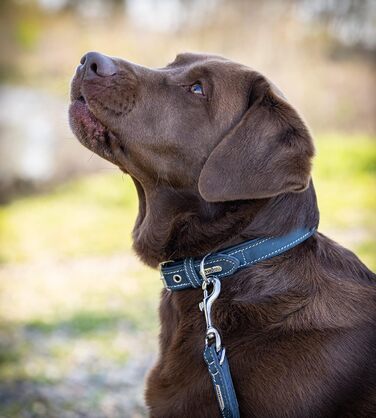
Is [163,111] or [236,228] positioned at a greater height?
[163,111]

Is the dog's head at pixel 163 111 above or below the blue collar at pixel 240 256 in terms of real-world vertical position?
above

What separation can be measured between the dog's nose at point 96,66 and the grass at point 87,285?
2822 mm

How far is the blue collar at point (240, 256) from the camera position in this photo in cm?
293

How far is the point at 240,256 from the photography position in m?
2.94

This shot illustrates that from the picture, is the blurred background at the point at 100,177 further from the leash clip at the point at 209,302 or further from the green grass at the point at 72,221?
the leash clip at the point at 209,302

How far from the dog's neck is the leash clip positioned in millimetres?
186

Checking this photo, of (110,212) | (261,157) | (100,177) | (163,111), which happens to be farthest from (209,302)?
(100,177)

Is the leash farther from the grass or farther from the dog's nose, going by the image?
the grass

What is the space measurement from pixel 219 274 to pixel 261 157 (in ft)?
1.98

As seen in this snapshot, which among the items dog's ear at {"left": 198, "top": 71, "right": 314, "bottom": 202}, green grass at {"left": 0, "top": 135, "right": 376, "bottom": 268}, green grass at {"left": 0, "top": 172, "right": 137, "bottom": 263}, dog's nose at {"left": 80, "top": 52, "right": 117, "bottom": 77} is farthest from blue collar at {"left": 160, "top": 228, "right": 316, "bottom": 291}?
green grass at {"left": 0, "top": 172, "right": 137, "bottom": 263}

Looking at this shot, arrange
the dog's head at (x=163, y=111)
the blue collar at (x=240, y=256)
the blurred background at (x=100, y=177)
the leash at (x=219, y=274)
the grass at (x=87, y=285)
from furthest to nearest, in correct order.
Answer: the blurred background at (x=100, y=177) → the grass at (x=87, y=285) → the dog's head at (x=163, y=111) → the blue collar at (x=240, y=256) → the leash at (x=219, y=274)

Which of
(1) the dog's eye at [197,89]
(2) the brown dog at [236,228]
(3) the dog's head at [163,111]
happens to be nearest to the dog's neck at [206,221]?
(2) the brown dog at [236,228]

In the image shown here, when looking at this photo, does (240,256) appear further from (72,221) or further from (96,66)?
(72,221)

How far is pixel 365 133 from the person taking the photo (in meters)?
17.9
